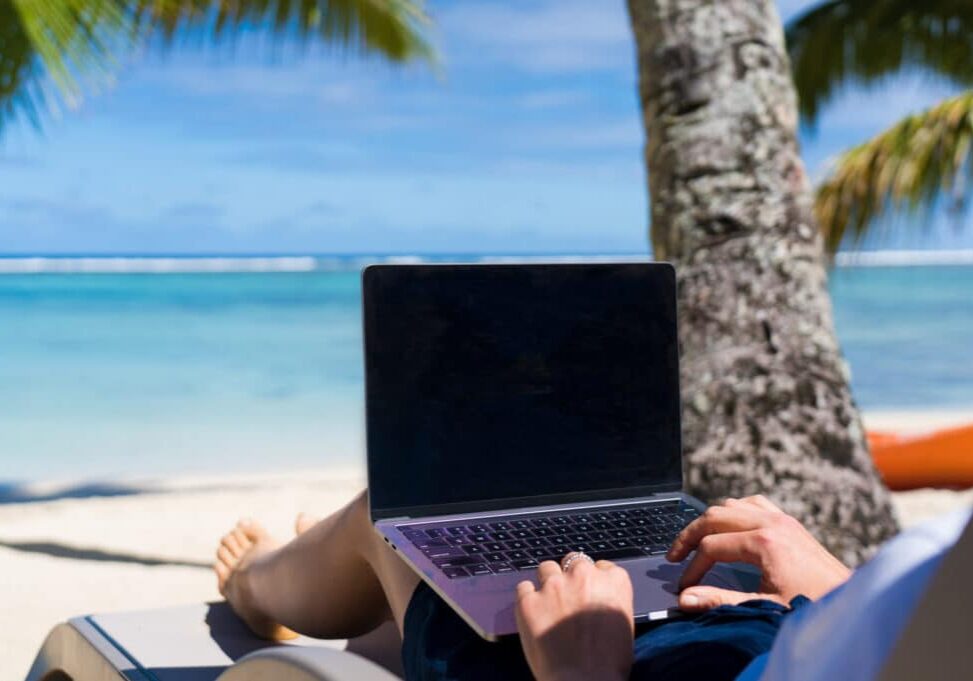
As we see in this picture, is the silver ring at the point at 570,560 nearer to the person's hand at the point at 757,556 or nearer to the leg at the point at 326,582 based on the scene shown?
the person's hand at the point at 757,556

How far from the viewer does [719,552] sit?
1.28 meters

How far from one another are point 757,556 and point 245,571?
3.68ft

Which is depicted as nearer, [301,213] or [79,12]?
[79,12]

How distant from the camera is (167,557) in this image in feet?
15.1

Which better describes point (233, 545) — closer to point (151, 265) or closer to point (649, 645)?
point (649, 645)

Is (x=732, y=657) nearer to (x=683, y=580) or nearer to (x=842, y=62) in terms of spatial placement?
(x=683, y=580)

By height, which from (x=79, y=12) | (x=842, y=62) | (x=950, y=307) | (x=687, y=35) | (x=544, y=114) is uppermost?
(x=544, y=114)

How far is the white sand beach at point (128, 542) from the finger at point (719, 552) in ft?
7.75

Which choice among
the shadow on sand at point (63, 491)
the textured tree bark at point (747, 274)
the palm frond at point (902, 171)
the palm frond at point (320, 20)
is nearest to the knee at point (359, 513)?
the textured tree bark at point (747, 274)

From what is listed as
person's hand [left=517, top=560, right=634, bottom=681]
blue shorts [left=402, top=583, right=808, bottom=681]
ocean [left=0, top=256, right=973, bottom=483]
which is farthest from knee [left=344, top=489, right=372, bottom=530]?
ocean [left=0, top=256, right=973, bottom=483]

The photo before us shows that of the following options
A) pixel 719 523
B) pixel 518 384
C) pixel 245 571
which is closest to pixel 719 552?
pixel 719 523

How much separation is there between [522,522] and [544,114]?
198ft

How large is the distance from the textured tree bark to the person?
1639mm

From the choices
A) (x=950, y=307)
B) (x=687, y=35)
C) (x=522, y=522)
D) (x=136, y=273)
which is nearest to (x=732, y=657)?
(x=522, y=522)
